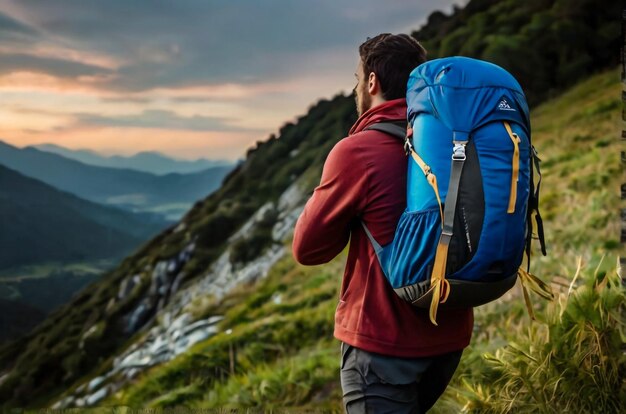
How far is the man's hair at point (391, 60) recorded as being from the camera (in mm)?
3137

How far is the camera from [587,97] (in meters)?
25.3

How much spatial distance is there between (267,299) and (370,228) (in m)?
16.4

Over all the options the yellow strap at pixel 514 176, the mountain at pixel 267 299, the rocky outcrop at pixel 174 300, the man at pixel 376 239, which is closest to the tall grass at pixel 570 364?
the mountain at pixel 267 299

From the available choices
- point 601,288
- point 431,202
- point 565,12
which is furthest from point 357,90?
point 565,12

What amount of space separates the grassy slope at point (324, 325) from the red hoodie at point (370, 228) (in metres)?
2.52

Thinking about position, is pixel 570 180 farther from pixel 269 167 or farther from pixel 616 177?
pixel 269 167

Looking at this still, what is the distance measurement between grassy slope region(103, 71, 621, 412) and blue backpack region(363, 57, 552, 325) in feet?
8.96

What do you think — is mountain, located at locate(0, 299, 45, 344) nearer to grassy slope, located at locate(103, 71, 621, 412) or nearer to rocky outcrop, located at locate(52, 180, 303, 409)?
rocky outcrop, located at locate(52, 180, 303, 409)

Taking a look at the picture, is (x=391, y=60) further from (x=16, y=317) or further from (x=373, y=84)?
(x=16, y=317)

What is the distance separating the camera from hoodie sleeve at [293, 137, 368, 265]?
9.78 feet

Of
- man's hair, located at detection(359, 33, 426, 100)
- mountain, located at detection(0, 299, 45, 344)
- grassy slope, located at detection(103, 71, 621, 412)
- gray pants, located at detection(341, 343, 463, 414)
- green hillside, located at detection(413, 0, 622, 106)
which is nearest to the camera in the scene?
gray pants, located at detection(341, 343, 463, 414)

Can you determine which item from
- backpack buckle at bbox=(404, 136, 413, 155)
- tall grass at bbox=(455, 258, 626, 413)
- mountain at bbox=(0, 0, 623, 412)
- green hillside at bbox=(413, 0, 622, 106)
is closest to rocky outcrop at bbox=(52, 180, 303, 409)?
mountain at bbox=(0, 0, 623, 412)

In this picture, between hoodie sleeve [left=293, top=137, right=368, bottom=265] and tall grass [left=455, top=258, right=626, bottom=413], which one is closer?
hoodie sleeve [left=293, top=137, right=368, bottom=265]

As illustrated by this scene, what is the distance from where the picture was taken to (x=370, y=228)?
3.06 m
